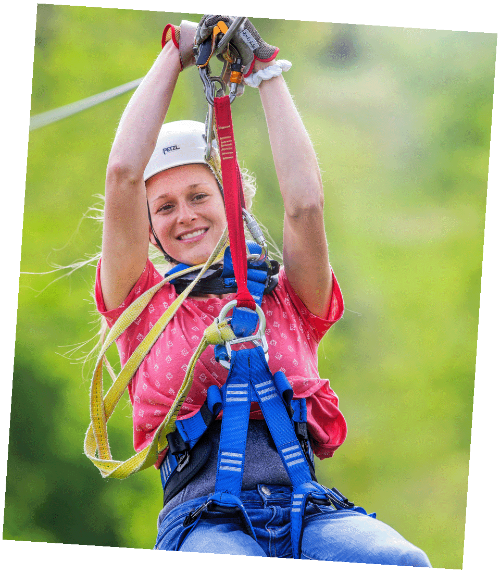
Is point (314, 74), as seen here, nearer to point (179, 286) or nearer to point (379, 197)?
point (379, 197)

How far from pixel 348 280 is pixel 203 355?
8.18 feet

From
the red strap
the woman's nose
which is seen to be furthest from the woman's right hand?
the woman's nose

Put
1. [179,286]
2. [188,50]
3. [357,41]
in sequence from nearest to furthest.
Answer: [188,50], [179,286], [357,41]

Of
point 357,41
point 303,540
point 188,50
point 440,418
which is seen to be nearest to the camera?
point 303,540

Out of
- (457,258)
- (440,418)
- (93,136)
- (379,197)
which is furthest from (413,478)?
(93,136)

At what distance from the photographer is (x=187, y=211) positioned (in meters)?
2.15

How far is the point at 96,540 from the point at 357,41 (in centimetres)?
303

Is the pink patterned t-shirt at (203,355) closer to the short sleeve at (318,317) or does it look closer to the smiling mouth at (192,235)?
the short sleeve at (318,317)

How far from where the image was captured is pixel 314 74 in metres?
3.84

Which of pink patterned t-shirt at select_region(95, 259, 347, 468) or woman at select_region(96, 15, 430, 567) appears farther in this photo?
pink patterned t-shirt at select_region(95, 259, 347, 468)

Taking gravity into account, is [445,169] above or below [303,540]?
above

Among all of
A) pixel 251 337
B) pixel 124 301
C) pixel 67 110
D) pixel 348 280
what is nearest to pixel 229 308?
pixel 251 337

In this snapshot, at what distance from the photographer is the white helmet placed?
7.02ft

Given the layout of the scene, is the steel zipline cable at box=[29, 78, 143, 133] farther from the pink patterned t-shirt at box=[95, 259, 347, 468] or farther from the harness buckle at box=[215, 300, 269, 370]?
the harness buckle at box=[215, 300, 269, 370]
